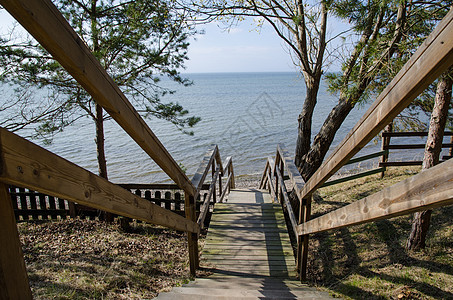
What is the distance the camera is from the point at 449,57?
1182 mm

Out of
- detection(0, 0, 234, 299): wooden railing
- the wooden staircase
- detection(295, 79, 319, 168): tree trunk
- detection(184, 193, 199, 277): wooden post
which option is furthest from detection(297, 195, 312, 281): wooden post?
detection(295, 79, 319, 168): tree trunk

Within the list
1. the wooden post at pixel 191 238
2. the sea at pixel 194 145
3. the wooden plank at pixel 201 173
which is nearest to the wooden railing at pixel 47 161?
the wooden post at pixel 191 238

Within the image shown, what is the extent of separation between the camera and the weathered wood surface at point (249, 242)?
3.81 metres

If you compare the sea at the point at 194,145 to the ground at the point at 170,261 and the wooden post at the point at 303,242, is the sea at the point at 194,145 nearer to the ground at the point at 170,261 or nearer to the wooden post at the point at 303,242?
the ground at the point at 170,261

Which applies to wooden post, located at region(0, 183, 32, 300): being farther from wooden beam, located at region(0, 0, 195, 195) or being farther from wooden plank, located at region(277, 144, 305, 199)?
wooden plank, located at region(277, 144, 305, 199)

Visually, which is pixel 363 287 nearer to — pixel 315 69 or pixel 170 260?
pixel 170 260

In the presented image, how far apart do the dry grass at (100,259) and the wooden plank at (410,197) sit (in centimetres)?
209

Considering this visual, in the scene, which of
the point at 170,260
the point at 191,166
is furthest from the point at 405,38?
the point at 191,166

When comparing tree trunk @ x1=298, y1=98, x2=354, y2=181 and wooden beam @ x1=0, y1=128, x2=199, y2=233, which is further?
tree trunk @ x1=298, y1=98, x2=354, y2=181

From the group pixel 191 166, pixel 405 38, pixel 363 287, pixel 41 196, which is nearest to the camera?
pixel 363 287

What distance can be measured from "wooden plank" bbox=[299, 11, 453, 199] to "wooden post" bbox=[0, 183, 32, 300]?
1.65 meters

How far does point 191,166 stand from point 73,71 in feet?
45.9

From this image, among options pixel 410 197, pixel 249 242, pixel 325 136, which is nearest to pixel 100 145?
pixel 249 242

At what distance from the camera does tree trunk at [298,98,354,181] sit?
5703 mm
